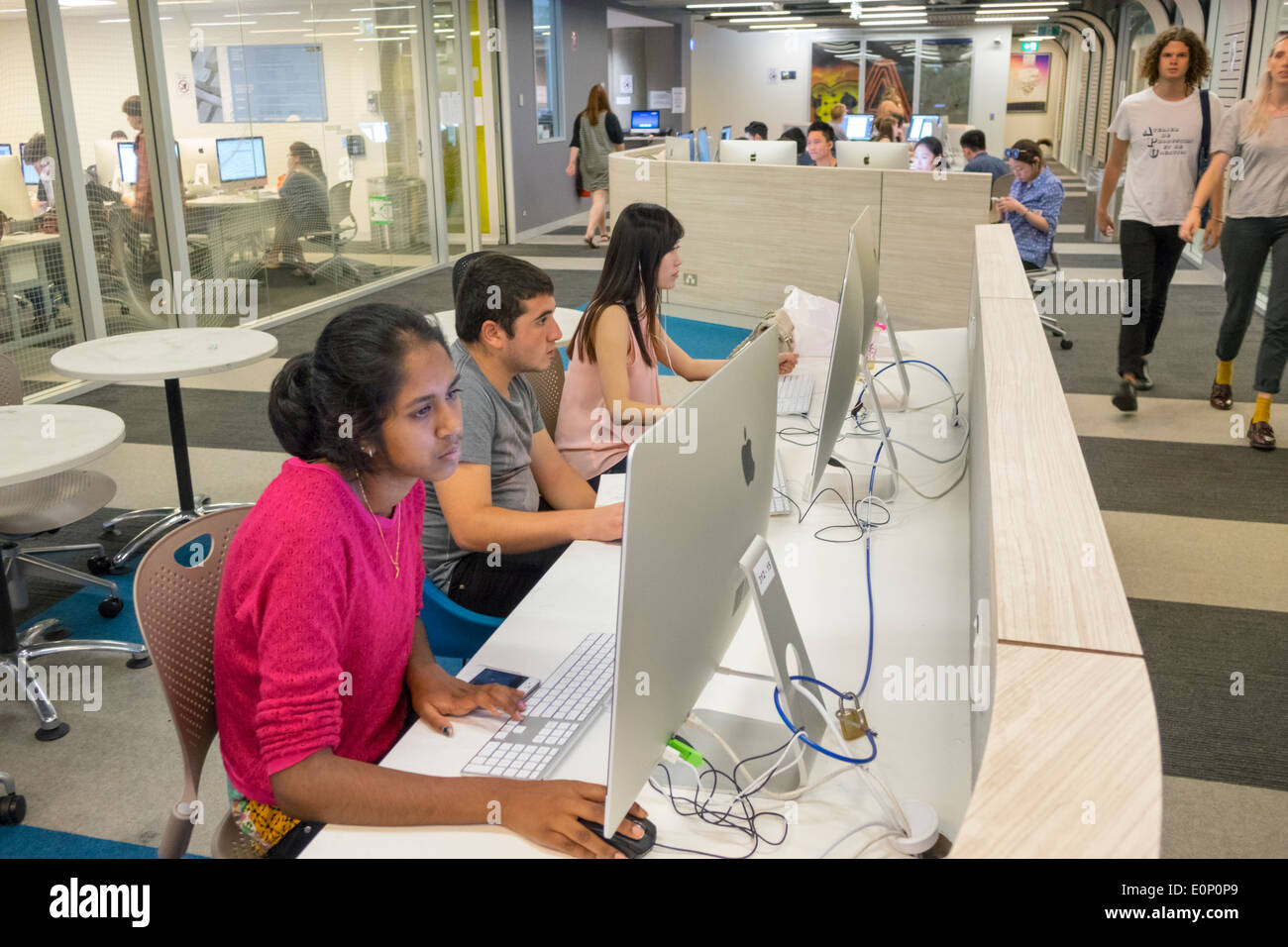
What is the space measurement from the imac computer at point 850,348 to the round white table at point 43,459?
1.82 metres

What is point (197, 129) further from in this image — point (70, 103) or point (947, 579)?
point (947, 579)

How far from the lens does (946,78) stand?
20.0m

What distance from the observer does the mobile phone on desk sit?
149cm

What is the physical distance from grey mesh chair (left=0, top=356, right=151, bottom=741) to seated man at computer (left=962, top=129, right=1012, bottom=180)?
19.4ft

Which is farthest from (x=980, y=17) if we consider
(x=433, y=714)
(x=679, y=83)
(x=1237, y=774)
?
(x=433, y=714)

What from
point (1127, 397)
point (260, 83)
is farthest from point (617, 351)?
point (260, 83)

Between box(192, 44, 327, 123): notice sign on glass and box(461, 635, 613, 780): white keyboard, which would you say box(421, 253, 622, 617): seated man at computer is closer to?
box(461, 635, 613, 780): white keyboard

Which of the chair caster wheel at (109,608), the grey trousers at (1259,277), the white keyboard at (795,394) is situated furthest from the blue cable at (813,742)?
the grey trousers at (1259,277)

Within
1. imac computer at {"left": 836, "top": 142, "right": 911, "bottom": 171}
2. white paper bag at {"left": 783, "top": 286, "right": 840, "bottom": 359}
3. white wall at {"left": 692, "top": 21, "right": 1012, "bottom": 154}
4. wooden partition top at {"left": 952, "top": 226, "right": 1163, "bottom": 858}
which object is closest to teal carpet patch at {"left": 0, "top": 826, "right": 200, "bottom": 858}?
wooden partition top at {"left": 952, "top": 226, "right": 1163, "bottom": 858}

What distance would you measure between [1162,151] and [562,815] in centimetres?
450

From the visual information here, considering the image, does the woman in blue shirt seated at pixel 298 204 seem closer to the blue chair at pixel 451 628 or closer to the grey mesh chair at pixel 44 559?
the grey mesh chair at pixel 44 559

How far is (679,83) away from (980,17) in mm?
5128

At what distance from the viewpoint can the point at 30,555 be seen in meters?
3.46

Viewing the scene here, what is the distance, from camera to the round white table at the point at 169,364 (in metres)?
3.36
